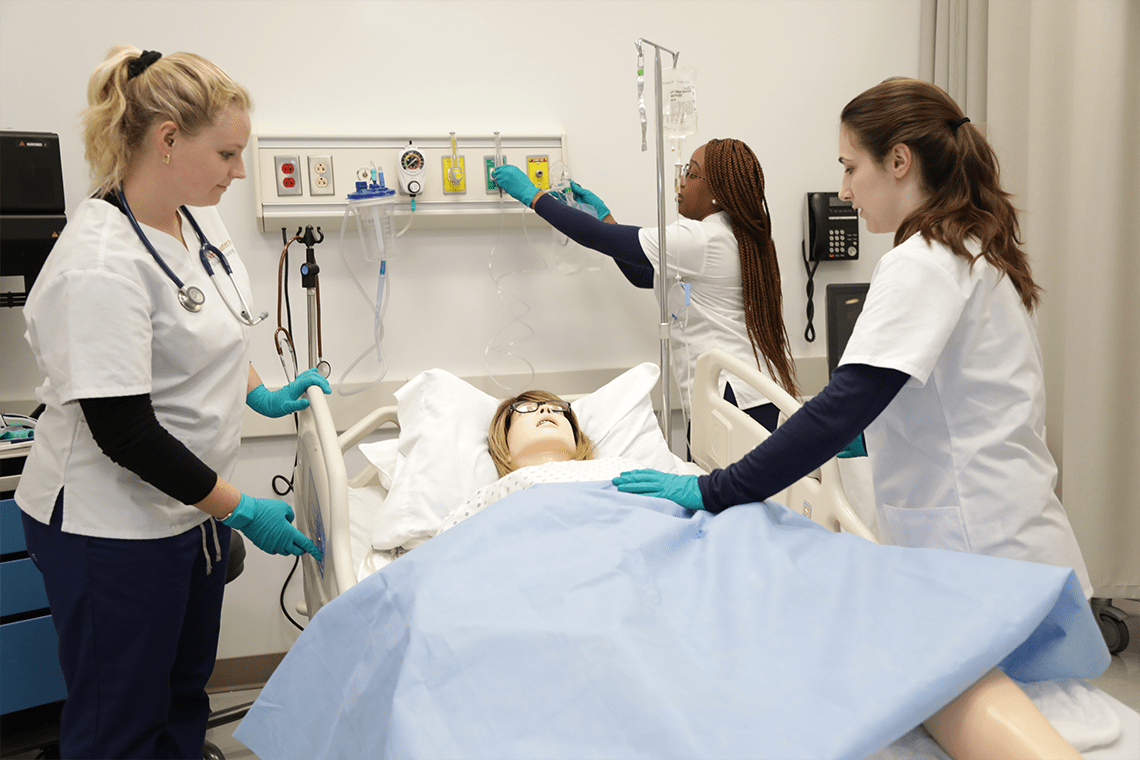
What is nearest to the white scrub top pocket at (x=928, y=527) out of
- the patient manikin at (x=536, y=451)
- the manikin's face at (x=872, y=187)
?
the manikin's face at (x=872, y=187)

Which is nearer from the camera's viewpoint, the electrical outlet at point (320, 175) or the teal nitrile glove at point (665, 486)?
the teal nitrile glove at point (665, 486)

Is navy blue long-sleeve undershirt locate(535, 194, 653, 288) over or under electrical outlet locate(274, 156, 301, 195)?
under

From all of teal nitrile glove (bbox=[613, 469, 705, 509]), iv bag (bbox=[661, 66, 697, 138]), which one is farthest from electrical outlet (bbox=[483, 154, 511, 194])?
teal nitrile glove (bbox=[613, 469, 705, 509])

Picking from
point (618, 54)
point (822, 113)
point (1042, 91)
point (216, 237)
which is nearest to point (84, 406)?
point (216, 237)

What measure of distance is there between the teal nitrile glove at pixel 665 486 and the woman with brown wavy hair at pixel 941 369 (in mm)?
68

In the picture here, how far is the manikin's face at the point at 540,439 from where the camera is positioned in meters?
2.00

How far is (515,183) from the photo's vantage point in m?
2.40

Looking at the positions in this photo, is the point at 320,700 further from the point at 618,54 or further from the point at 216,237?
the point at 618,54

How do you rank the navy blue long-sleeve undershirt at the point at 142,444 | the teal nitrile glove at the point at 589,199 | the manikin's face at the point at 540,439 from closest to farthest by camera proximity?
the navy blue long-sleeve undershirt at the point at 142,444, the manikin's face at the point at 540,439, the teal nitrile glove at the point at 589,199

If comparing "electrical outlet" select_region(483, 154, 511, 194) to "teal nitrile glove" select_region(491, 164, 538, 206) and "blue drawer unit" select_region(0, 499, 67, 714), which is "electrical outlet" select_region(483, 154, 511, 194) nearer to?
"teal nitrile glove" select_region(491, 164, 538, 206)

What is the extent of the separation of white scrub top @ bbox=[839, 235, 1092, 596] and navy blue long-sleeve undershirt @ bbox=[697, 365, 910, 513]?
3 cm

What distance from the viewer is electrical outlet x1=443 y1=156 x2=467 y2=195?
244 centimetres

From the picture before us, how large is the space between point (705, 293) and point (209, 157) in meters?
1.38

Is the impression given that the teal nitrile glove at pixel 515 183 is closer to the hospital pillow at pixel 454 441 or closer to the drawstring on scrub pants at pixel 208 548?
the hospital pillow at pixel 454 441
